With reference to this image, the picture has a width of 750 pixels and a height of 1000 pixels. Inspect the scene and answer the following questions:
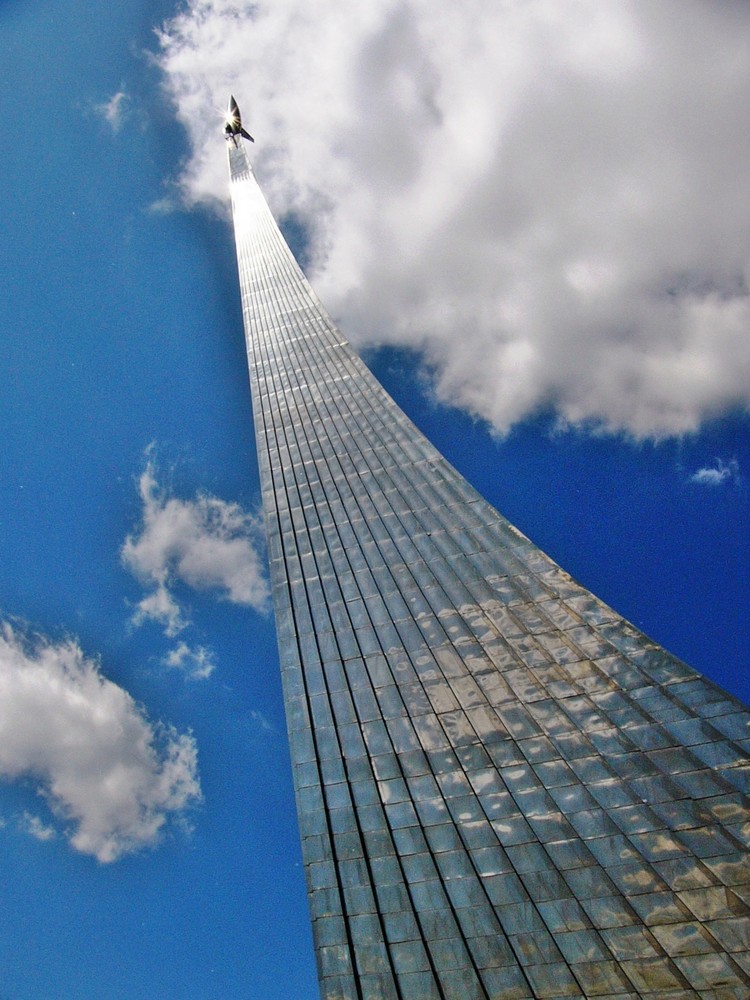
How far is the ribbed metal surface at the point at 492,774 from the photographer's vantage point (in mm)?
17562

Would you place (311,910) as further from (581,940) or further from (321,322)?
(321,322)

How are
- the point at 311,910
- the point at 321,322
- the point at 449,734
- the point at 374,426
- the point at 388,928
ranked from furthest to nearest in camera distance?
1. the point at 321,322
2. the point at 374,426
3. the point at 449,734
4. the point at 311,910
5. the point at 388,928

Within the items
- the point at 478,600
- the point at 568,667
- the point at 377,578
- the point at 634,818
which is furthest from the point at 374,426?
the point at 634,818

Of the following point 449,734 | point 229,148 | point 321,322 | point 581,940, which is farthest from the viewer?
point 229,148

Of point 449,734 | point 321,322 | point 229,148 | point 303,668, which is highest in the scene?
point 229,148

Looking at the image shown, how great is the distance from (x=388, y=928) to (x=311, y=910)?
2.52 m

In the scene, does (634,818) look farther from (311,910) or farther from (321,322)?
(321,322)

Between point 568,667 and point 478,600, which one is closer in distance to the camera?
point 568,667

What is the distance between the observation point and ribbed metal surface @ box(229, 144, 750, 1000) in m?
17.6

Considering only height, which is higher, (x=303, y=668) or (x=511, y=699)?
(x=303, y=668)

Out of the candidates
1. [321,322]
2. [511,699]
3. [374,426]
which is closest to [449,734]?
[511,699]

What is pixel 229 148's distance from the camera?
9438 cm

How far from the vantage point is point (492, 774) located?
862 inches

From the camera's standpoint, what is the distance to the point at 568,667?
2464 cm
